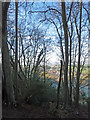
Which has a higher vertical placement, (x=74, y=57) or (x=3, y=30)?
(x=3, y=30)

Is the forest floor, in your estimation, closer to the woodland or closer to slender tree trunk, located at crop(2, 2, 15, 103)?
the woodland

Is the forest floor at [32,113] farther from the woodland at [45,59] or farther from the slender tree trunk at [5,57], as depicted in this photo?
the slender tree trunk at [5,57]

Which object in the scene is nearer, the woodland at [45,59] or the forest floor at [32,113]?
the forest floor at [32,113]

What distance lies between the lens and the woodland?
168 centimetres

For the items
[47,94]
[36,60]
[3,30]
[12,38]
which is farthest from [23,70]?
[3,30]

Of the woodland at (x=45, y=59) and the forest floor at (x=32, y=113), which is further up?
the woodland at (x=45, y=59)

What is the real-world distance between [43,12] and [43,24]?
0.35 metres

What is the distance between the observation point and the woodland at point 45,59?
1.68m

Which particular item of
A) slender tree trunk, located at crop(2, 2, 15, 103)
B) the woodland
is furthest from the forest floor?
slender tree trunk, located at crop(2, 2, 15, 103)

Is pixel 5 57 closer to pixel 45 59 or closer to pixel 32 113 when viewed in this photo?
pixel 32 113

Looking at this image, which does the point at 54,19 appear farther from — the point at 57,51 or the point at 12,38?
the point at 12,38

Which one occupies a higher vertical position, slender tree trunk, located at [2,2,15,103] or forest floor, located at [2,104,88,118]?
slender tree trunk, located at [2,2,15,103]

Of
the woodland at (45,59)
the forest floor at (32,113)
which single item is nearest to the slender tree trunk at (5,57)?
the woodland at (45,59)

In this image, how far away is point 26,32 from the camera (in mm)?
2666
